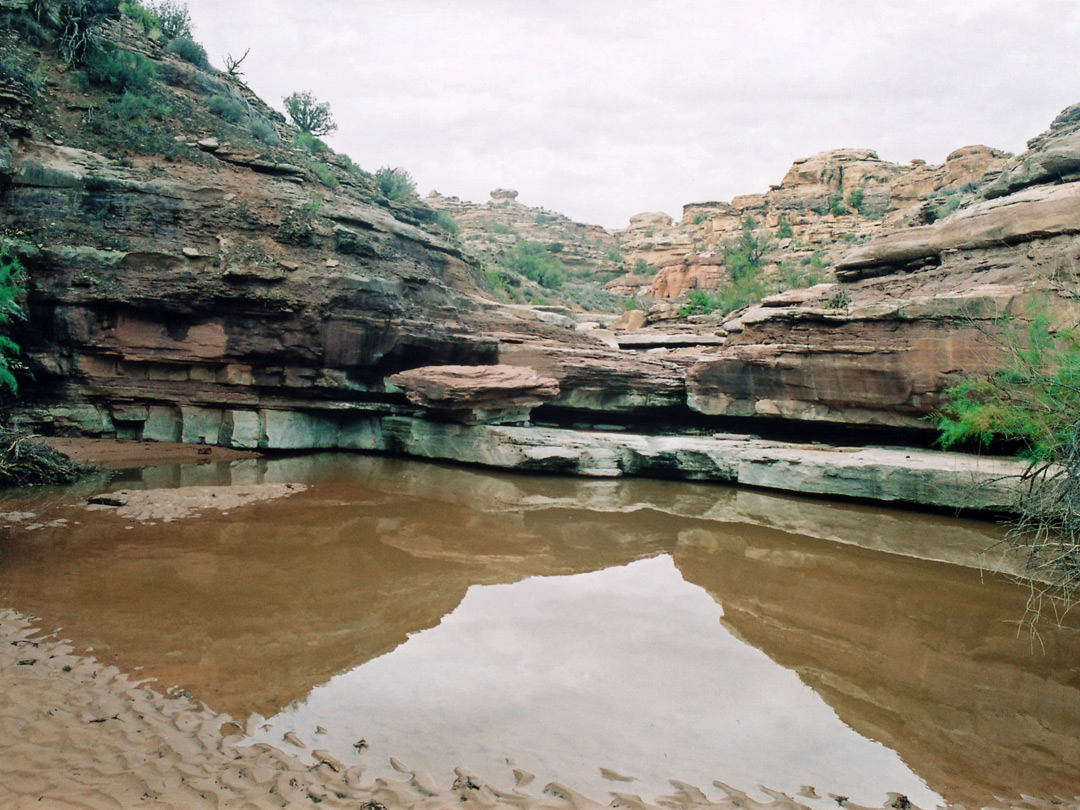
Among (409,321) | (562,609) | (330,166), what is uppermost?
(330,166)

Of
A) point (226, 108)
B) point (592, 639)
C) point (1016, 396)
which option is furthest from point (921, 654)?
point (226, 108)

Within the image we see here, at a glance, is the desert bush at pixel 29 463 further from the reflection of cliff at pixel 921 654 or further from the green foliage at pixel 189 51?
the green foliage at pixel 189 51

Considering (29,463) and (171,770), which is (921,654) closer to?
(171,770)

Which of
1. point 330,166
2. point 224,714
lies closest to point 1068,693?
point 224,714

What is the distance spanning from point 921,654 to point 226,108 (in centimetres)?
1612

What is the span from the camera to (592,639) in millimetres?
4672

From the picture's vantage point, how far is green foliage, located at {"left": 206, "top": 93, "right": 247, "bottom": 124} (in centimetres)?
1386

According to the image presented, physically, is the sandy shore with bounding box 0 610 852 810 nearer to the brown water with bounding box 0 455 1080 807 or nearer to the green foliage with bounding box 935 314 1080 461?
the brown water with bounding box 0 455 1080 807

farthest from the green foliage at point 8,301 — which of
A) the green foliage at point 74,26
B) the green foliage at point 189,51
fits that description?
the green foliage at point 189,51

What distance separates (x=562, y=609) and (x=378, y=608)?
5.03 ft

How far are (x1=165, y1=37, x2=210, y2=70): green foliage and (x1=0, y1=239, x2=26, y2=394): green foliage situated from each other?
28.3 feet

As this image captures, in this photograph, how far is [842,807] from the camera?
2.86 meters

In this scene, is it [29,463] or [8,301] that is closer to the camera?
[29,463]

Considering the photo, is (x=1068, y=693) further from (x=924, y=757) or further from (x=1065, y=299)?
(x=1065, y=299)
